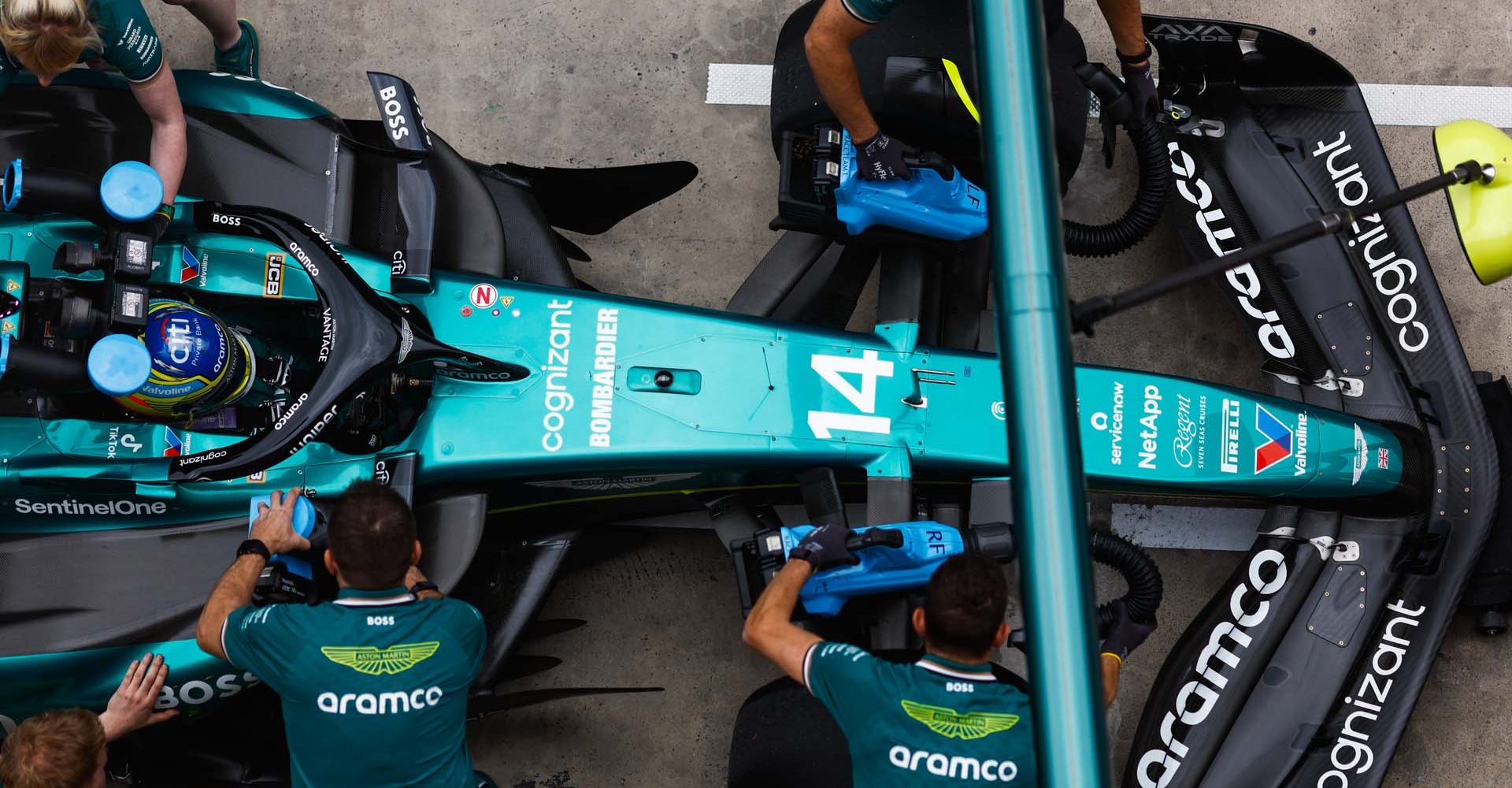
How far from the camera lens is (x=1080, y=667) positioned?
1356mm

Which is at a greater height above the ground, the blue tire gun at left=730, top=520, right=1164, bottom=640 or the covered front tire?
the blue tire gun at left=730, top=520, right=1164, bottom=640

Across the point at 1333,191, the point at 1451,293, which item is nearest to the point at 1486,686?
the point at 1451,293

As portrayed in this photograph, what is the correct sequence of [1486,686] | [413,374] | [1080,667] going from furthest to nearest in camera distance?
[1486,686], [413,374], [1080,667]

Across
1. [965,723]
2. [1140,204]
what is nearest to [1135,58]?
[1140,204]

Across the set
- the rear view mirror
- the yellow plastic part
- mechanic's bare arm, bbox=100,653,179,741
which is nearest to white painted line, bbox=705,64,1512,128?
the yellow plastic part

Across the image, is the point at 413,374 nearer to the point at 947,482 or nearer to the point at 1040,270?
the point at 947,482

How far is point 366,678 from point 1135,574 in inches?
91.9

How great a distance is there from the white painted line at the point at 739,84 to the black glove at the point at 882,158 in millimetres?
1411

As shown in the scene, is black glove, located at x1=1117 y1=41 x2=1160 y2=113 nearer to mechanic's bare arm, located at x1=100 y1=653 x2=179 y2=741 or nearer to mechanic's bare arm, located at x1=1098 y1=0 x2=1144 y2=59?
mechanic's bare arm, located at x1=1098 y1=0 x2=1144 y2=59

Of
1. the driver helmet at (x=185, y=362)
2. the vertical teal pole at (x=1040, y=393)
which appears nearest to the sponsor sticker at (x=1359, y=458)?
the vertical teal pole at (x=1040, y=393)

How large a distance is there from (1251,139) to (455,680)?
3.23 meters

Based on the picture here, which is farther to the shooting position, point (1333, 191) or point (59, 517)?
point (1333, 191)

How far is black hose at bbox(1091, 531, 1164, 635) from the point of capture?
369cm

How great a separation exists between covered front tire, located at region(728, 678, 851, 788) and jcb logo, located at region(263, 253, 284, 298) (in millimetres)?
1929
